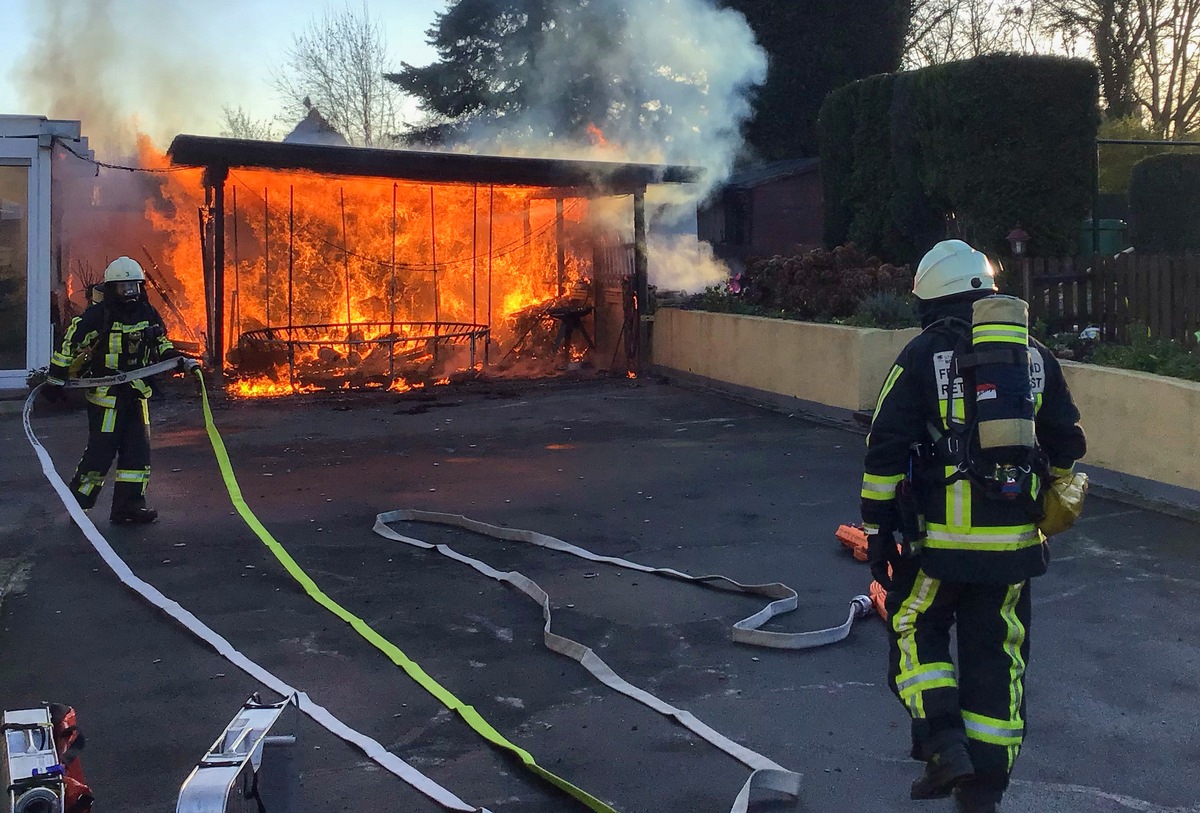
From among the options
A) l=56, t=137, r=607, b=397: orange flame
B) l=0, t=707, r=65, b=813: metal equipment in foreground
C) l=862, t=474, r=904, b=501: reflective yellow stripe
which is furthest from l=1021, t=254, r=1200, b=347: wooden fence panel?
l=0, t=707, r=65, b=813: metal equipment in foreground

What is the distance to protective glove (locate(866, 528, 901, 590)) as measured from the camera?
12.3ft

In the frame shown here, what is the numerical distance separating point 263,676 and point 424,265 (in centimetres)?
1374

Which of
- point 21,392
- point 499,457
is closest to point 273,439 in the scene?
point 499,457

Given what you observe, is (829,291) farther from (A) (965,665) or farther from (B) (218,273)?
(A) (965,665)

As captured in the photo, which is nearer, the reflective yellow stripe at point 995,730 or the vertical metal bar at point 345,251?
the reflective yellow stripe at point 995,730

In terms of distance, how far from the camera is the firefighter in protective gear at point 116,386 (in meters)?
8.06

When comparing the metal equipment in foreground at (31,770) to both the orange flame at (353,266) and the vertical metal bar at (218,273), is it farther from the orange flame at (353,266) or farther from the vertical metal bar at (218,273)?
the orange flame at (353,266)

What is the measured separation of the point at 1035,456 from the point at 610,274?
14606mm

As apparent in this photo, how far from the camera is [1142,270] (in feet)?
39.3

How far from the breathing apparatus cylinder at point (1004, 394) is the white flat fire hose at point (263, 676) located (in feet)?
6.39

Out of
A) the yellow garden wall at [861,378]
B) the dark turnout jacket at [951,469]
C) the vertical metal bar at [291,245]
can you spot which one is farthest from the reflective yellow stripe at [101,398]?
the vertical metal bar at [291,245]

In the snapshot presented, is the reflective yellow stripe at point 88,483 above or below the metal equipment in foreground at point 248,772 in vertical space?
above

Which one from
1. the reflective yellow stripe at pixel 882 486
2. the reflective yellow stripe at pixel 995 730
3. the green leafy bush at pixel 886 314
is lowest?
the reflective yellow stripe at pixel 995 730

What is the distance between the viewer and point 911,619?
3783 mm
